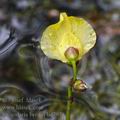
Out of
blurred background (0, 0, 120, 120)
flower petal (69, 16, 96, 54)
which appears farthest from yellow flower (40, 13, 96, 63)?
blurred background (0, 0, 120, 120)

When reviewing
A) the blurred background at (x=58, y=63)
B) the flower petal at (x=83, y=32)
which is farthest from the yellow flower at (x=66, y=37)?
the blurred background at (x=58, y=63)

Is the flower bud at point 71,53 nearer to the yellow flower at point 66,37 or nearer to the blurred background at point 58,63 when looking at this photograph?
the yellow flower at point 66,37

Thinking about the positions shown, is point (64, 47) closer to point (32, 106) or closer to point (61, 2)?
point (32, 106)

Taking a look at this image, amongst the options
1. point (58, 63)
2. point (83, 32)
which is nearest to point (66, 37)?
point (83, 32)

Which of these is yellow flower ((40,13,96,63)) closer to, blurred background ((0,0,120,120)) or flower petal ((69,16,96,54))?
flower petal ((69,16,96,54))

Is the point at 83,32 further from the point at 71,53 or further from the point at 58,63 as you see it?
the point at 58,63

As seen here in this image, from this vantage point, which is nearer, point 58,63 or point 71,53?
point 71,53
